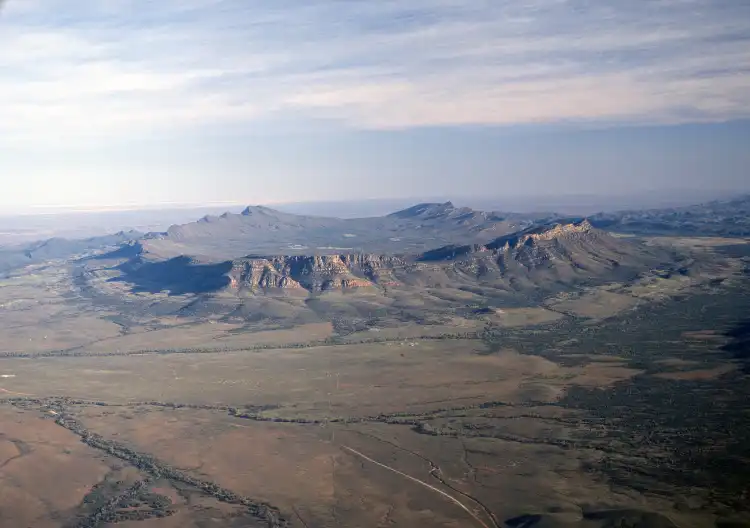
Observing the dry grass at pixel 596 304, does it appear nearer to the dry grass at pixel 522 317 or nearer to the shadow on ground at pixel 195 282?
the dry grass at pixel 522 317

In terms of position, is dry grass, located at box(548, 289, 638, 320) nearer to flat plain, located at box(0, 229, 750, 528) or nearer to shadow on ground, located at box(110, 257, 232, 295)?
flat plain, located at box(0, 229, 750, 528)

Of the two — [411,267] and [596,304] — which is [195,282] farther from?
[596,304]

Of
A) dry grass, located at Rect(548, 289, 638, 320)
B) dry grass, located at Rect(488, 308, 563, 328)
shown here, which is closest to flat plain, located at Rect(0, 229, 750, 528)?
dry grass, located at Rect(548, 289, 638, 320)

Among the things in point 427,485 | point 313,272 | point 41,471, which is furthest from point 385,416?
point 313,272

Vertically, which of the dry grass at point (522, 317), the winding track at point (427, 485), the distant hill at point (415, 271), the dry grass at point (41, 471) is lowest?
the dry grass at point (41, 471)

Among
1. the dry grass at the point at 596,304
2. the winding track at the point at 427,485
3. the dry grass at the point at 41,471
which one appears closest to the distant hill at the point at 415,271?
the dry grass at the point at 596,304

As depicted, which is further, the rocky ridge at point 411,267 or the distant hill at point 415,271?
the rocky ridge at point 411,267

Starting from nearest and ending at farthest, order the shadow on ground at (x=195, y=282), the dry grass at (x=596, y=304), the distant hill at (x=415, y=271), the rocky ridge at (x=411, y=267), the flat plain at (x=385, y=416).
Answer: the flat plain at (x=385, y=416), the dry grass at (x=596, y=304), the distant hill at (x=415, y=271), the rocky ridge at (x=411, y=267), the shadow on ground at (x=195, y=282)

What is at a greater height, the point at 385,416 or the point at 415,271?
the point at 415,271
